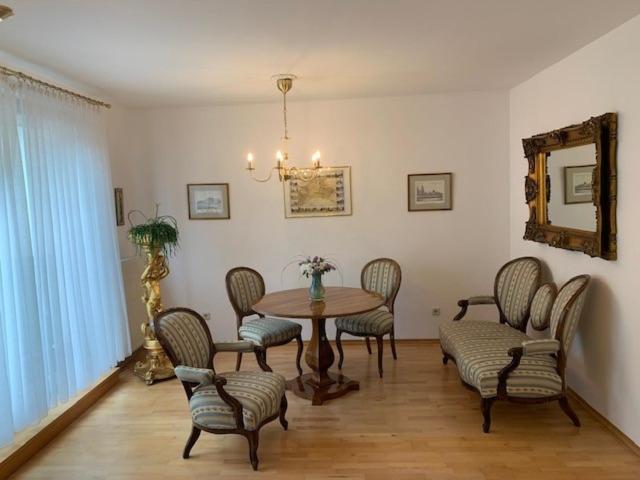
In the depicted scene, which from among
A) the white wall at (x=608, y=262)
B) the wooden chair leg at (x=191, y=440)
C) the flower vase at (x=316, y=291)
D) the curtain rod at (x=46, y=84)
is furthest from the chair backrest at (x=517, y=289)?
the curtain rod at (x=46, y=84)

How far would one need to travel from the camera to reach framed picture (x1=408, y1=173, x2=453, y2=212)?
15.9 feet

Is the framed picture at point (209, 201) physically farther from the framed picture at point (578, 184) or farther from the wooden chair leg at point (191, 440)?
the framed picture at point (578, 184)

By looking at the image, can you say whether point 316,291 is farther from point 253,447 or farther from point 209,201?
point 209,201

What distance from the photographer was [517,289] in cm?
409

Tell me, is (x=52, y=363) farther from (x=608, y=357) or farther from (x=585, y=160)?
(x=585, y=160)

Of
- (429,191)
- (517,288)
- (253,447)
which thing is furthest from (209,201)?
(517,288)

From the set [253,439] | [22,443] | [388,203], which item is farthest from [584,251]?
[22,443]

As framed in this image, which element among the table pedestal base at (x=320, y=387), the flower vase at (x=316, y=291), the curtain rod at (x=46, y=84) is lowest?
the table pedestal base at (x=320, y=387)

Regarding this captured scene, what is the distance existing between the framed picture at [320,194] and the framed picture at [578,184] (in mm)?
2092

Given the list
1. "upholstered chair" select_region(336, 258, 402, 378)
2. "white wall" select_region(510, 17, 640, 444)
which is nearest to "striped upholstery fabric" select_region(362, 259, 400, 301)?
"upholstered chair" select_region(336, 258, 402, 378)

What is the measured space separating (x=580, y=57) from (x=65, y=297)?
13.9 feet

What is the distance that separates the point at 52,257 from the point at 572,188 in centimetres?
393

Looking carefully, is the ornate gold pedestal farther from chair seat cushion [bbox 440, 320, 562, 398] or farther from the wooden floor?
chair seat cushion [bbox 440, 320, 562, 398]

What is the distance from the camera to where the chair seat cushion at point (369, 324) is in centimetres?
413
